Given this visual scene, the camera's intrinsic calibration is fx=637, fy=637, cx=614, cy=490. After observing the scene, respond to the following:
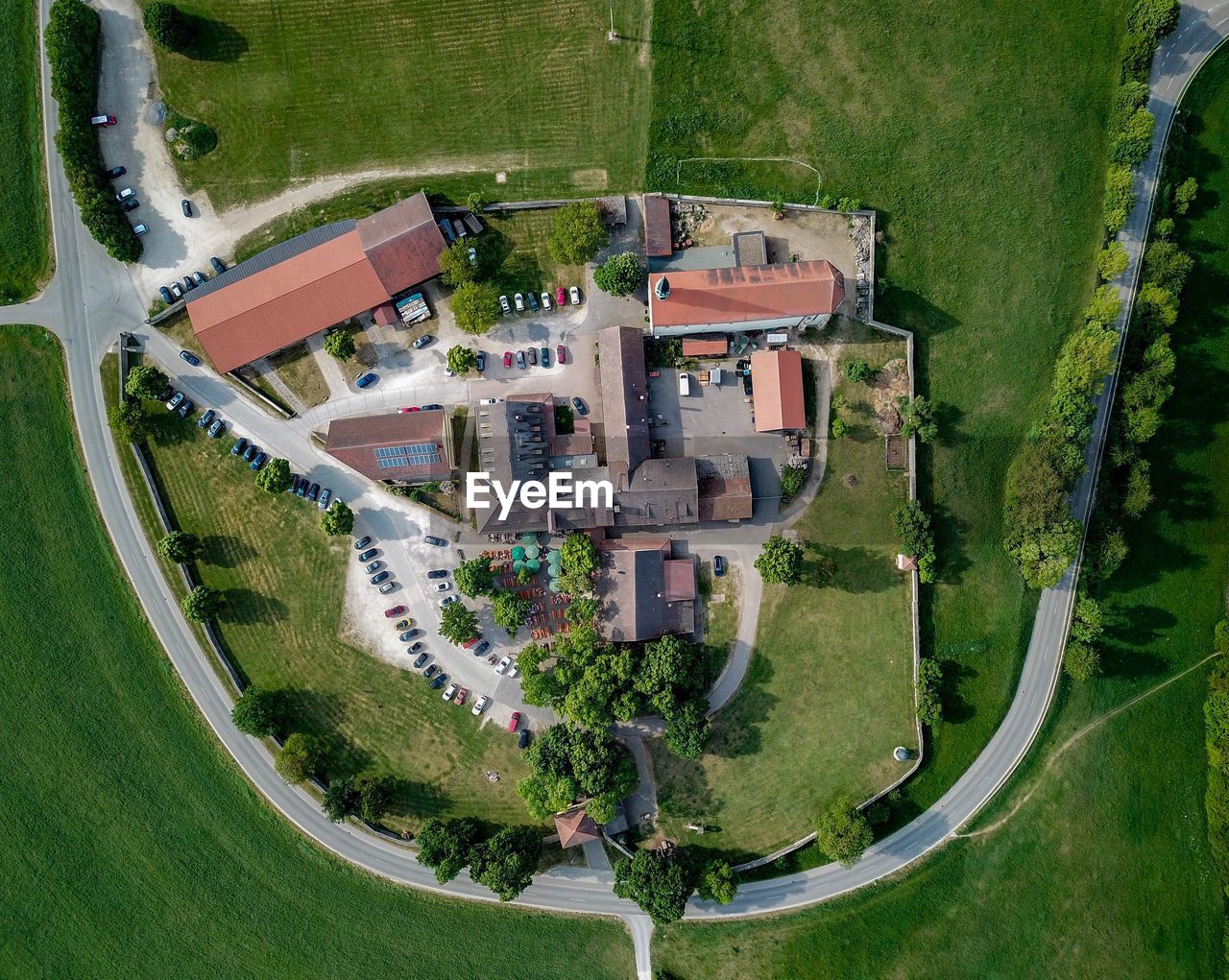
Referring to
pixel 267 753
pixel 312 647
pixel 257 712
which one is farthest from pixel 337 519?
pixel 267 753

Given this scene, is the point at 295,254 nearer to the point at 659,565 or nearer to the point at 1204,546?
the point at 659,565

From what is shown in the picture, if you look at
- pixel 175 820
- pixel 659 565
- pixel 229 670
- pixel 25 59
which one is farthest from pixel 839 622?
pixel 25 59

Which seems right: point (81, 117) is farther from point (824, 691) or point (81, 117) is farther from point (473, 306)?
point (824, 691)

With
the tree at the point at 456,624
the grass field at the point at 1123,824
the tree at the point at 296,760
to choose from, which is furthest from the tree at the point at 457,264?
the grass field at the point at 1123,824

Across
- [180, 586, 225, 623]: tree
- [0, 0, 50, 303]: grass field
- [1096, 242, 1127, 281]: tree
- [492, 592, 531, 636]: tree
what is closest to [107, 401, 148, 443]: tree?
[0, 0, 50, 303]: grass field

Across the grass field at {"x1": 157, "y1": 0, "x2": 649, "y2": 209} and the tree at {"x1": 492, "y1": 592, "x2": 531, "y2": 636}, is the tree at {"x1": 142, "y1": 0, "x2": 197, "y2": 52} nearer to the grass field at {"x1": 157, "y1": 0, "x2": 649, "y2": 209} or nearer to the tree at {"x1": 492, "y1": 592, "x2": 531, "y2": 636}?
the grass field at {"x1": 157, "y1": 0, "x2": 649, "y2": 209}
